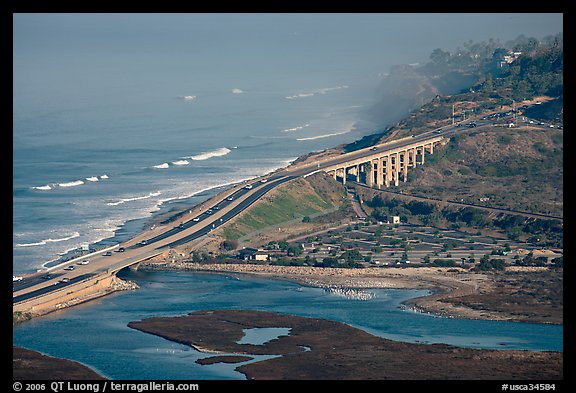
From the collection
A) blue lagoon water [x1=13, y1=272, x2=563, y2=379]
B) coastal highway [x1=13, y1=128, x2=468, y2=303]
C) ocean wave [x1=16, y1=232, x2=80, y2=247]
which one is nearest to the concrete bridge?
coastal highway [x1=13, y1=128, x2=468, y2=303]

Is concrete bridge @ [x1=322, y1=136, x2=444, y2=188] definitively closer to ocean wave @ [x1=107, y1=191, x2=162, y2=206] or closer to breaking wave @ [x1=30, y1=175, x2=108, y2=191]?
ocean wave @ [x1=107, y1=191, x2=162, y2=206]

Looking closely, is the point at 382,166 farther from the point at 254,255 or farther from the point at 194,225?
the point at 254,255

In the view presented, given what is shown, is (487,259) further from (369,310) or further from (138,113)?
(138,113)

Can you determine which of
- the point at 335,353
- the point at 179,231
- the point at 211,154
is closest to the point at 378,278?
the point at 179,231

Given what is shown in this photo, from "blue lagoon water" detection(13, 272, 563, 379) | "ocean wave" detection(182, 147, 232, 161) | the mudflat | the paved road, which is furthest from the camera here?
"ocean wave" detection(182, 147, 232, 161)
